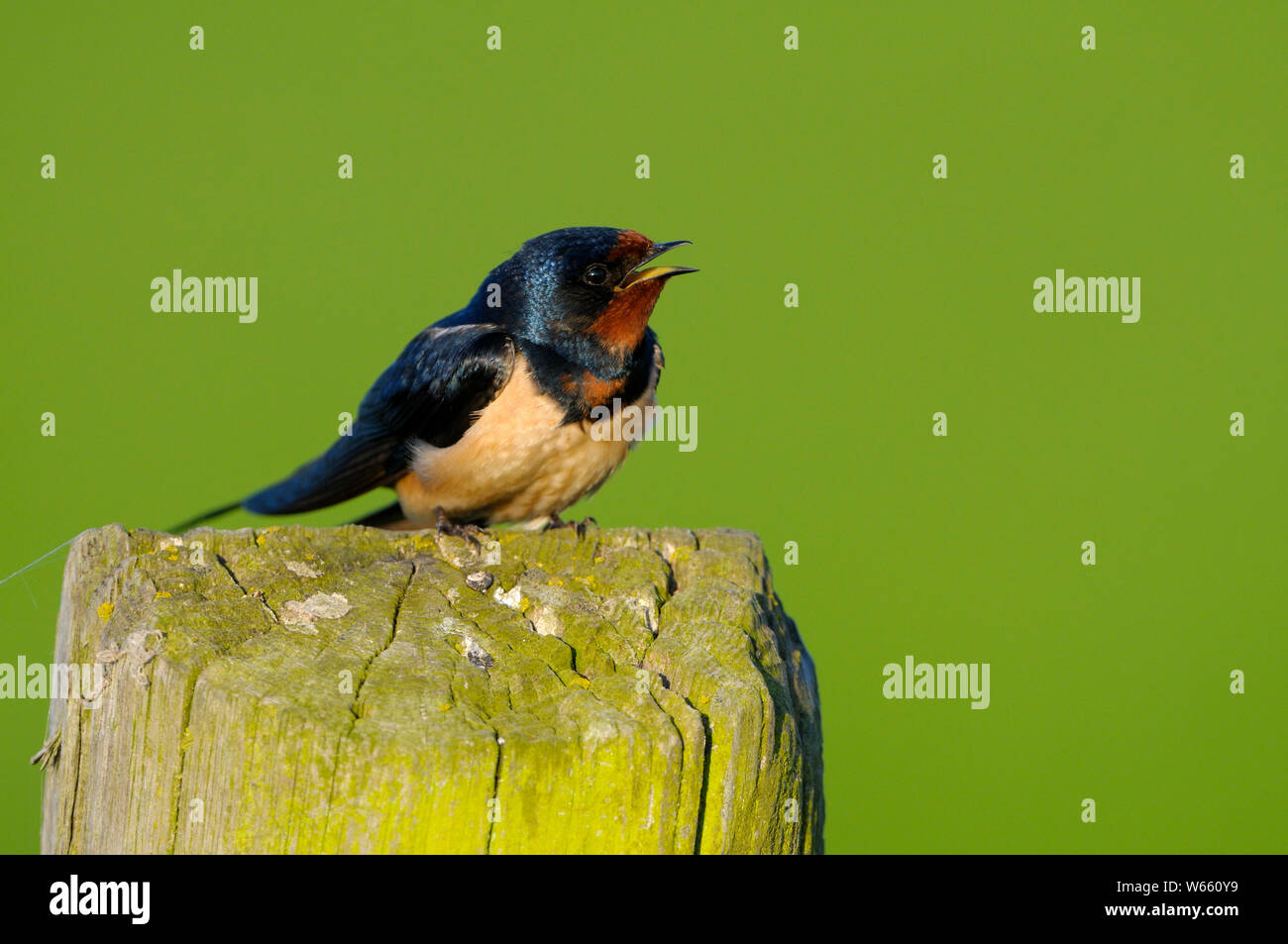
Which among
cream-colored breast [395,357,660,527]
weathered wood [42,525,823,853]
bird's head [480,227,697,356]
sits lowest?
weathered wood [42,525,823,853]

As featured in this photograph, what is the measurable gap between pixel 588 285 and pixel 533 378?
1.22 ft

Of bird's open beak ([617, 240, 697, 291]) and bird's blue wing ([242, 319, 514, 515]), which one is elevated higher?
bird's open beak ([617, 240, 697, 291])

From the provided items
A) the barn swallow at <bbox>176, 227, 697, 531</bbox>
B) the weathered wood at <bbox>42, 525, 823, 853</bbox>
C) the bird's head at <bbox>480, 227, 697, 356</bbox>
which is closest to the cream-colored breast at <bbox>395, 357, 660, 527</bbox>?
the barn swallow at <bbox>176, 227, 697, 531</bbox>

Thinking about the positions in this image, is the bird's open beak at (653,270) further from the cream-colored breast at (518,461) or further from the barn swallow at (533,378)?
the cream-colored breast at (518,461)

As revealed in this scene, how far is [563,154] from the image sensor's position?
843 centimetres

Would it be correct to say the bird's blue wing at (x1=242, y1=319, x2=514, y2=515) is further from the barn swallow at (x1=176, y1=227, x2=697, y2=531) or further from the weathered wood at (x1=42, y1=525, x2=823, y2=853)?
the weathered wood at (x1=42, y1=525, x2=823, y2=853)

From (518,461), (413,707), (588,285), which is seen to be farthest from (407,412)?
Answer: (413,707)

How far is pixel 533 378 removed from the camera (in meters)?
4.78

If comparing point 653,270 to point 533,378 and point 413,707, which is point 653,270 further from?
point 413,707

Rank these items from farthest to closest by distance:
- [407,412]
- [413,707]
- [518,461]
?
[407,412] < [518,461] < [413,707]

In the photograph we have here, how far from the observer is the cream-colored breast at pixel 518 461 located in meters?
4.74

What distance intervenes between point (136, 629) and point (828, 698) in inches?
178

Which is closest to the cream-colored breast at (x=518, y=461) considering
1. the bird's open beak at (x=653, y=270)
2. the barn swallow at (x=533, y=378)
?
the barn swallow at (x=533, y=378)

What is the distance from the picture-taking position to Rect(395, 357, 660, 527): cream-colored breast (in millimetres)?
4738
